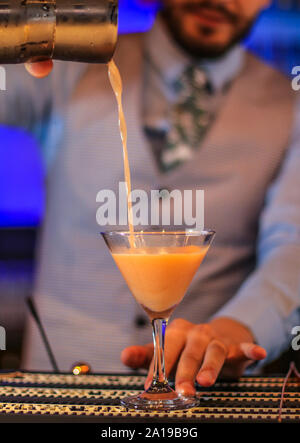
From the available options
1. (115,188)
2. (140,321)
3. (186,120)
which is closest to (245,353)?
(140,321)

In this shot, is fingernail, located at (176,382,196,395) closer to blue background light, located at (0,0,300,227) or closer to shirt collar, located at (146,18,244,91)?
shirt collar, located at (146,18,244,91)

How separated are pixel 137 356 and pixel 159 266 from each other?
0.96 feet

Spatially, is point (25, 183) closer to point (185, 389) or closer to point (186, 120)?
point (186, 120)

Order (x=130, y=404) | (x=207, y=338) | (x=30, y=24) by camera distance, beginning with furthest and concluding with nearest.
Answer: (x=207, y=338) < (x=30, y=24) < (x=130, y=404)

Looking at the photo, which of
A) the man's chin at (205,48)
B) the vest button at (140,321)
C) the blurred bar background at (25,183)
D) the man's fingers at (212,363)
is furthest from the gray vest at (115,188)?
the man's fingers at (212,363)

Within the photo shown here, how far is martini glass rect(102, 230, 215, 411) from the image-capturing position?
4.09ft

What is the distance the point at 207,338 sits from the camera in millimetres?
1453

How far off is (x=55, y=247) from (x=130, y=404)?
1.68 metres

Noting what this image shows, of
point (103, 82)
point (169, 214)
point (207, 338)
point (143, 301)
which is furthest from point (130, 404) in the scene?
point (103, 82)

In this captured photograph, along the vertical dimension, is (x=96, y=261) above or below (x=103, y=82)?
below

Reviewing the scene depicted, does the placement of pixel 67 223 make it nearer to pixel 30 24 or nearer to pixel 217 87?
pixel 217 87

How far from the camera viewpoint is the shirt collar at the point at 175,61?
2.68 meters

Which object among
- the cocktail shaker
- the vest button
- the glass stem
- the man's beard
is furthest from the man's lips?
the glass stem

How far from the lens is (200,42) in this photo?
2.59 metres
